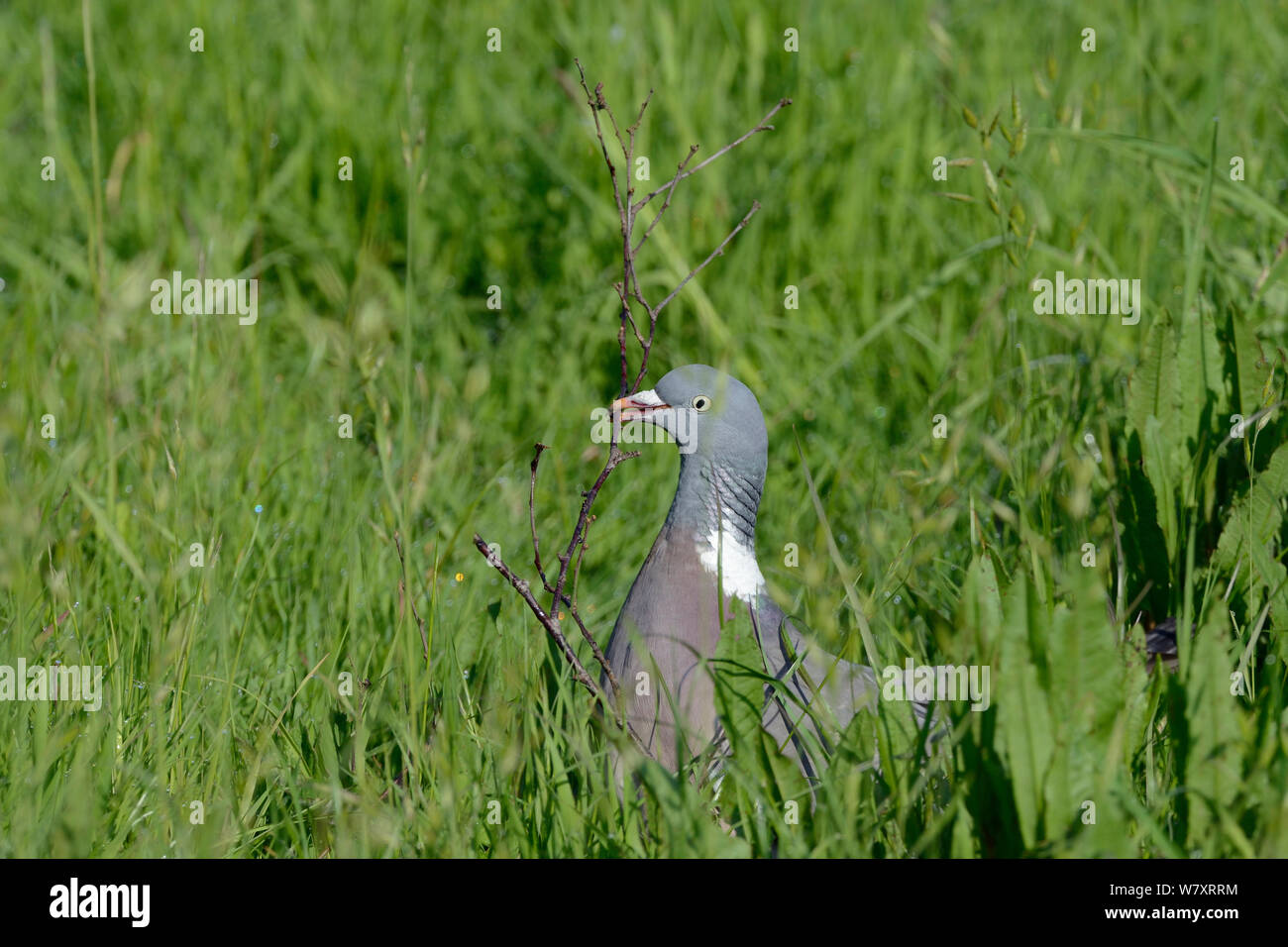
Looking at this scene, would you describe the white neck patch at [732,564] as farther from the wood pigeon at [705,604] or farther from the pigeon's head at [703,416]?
the pigeon's head at [703,416]

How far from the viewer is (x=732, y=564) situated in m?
2.78

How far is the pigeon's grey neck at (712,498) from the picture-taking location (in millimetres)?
2805

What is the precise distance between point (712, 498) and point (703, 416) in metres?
0.17

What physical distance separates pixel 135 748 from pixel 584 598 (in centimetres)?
137

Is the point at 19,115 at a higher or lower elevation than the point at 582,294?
higher

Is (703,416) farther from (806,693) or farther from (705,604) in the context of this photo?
(806,693)

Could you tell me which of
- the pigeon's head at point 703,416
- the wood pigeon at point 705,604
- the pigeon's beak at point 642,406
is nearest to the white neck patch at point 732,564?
the wood pigeon at point 705,604

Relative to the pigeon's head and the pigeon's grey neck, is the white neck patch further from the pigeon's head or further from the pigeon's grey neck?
the pigeon's head

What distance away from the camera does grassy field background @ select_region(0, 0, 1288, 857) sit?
2.22m

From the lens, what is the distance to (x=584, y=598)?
12.0 feet

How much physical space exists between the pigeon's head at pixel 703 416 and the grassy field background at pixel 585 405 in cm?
33
